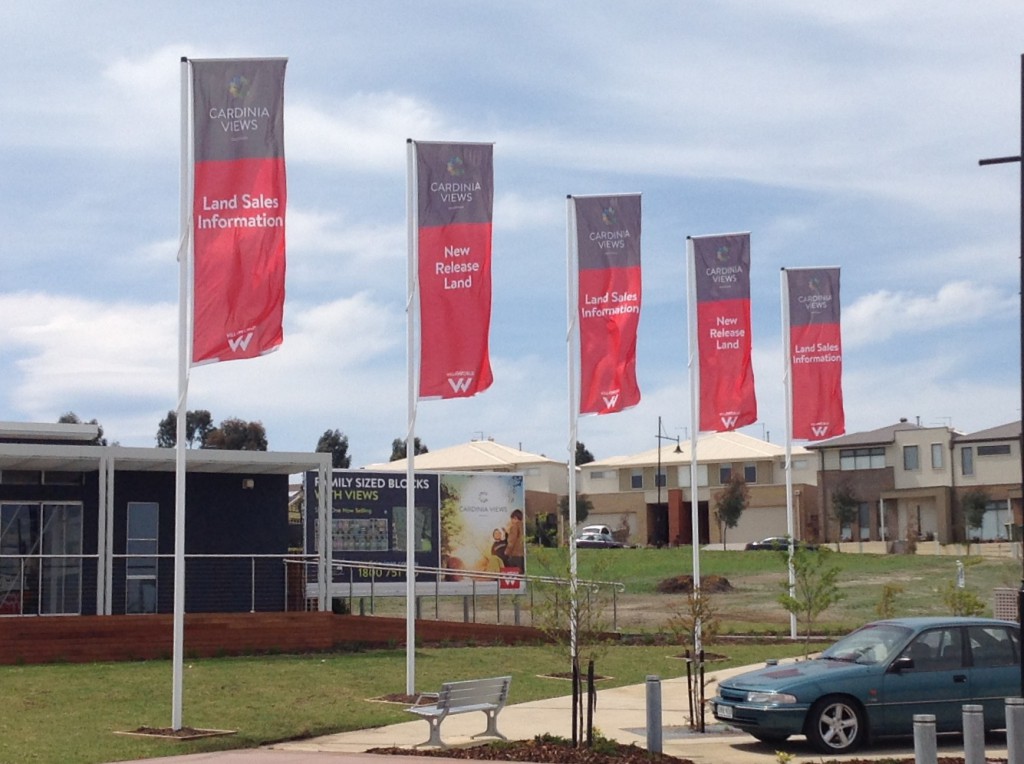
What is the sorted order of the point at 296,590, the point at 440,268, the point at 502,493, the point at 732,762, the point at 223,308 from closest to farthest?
the point at 732,762 < the point at 223,308 < the point at 440,268 < the point at 296,590 < the point at 502,493

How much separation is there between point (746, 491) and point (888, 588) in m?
60.6

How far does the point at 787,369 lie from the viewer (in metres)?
29.5

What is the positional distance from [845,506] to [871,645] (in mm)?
66004

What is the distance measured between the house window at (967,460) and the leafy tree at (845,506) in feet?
20.4

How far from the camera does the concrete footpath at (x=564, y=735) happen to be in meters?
14.5

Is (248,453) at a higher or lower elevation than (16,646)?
higher

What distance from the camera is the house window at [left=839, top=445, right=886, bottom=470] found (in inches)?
3187

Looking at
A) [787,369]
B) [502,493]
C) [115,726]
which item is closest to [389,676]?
[115,726]

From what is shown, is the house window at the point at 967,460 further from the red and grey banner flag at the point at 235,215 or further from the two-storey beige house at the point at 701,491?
the red and grey banner flag at the point at 235,215

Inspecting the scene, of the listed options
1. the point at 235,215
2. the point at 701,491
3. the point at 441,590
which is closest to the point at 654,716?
the point at 235,215

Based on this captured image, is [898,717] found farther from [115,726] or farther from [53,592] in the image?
[53,592]

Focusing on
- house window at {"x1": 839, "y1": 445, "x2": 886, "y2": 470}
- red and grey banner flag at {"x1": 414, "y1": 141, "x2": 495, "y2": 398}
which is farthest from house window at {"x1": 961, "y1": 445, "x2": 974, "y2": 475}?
red and grey banner flag at {"x1": 414, "y1": 141, "x2": 495, "y2": 398}

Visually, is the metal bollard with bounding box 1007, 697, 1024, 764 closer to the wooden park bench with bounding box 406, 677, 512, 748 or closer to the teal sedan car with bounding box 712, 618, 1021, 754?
the teal sedan car with bounding box 712, 618, 1021, 754

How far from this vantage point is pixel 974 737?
1147 centimetres
